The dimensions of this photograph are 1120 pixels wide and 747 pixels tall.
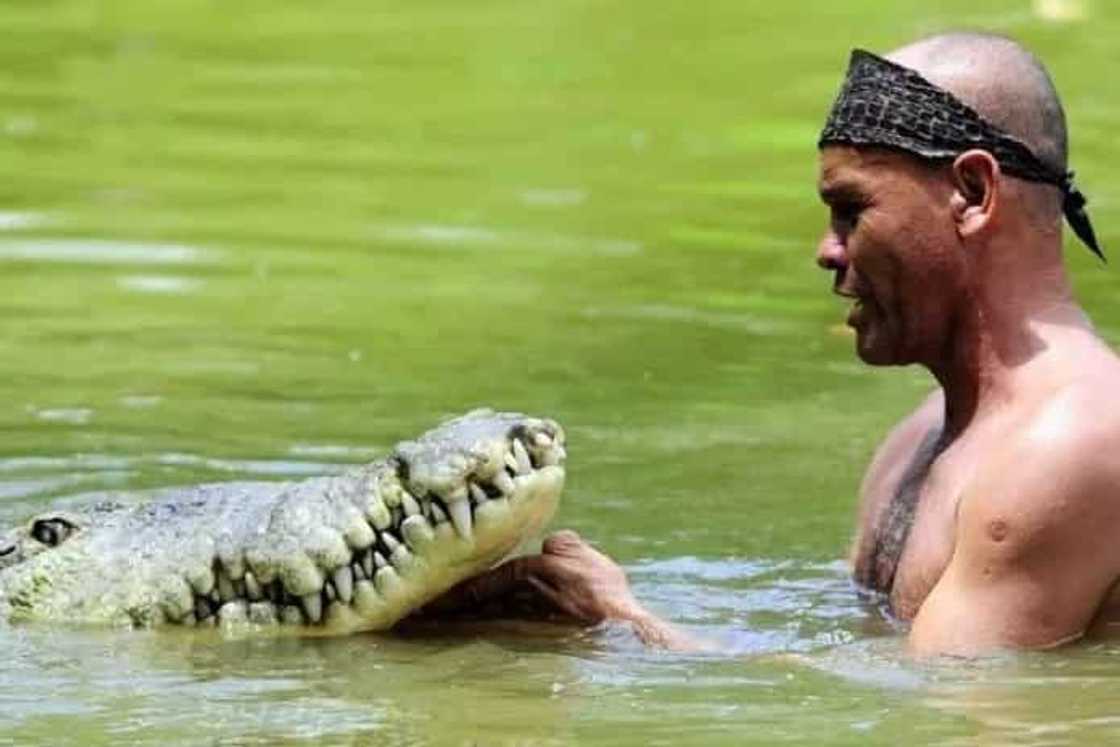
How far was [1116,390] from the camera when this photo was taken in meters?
6.88

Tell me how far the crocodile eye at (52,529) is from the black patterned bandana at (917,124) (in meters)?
2.00

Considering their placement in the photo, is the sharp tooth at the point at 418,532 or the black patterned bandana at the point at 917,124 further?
the black patterned bandana at the point at 917,124

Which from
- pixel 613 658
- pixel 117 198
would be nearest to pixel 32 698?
pixel 613 658

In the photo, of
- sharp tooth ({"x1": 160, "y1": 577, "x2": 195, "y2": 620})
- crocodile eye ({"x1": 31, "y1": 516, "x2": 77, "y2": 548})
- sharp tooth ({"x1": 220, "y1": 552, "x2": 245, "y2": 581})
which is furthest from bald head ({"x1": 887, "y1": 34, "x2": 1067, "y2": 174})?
crocodile eye ({"x1": 31, "y1": 516, "x2": 77, "y2": 548})

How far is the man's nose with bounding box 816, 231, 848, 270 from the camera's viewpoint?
7375 mm

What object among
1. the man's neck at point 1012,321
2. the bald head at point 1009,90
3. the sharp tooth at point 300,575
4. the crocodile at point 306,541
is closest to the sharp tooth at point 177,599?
the crocodile at point 306,541

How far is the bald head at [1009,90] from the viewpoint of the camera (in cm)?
721

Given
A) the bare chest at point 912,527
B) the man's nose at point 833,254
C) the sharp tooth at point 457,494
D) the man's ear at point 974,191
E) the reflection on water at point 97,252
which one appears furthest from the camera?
the reflection on water at point 97,252

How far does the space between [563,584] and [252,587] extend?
0.70m

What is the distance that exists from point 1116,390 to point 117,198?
8.49 metres

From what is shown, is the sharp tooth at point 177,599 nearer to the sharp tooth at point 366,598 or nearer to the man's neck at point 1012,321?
the sharp tooth at point 366,598

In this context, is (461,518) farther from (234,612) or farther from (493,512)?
(234,612)

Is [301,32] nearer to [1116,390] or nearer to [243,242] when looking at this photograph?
[243,242]

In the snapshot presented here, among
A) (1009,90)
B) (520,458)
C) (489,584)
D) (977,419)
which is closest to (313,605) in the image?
(489,584)
